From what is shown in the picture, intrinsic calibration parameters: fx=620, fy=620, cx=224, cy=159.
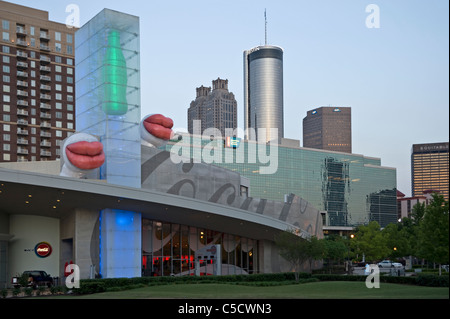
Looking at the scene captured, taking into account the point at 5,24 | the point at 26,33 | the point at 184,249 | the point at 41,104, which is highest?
the point at 5,24

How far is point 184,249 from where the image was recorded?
2450 inches

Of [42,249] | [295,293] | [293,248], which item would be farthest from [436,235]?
[42,249]

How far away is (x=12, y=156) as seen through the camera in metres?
146

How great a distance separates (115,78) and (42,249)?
56.9 feet

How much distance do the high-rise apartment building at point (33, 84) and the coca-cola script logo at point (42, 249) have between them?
92.3 m

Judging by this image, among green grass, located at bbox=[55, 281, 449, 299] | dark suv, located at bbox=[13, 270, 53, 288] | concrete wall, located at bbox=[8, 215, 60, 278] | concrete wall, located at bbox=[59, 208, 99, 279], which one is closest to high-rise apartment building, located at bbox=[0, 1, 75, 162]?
concrete wall, located at bbox=[8, 215, 60, 278]

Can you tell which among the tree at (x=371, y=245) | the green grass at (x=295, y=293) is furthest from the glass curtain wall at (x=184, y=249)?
the tree at (x=371, y=245)

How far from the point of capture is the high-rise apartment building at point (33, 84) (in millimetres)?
146750

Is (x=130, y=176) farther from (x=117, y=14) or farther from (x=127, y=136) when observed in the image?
(x=117, y=14)

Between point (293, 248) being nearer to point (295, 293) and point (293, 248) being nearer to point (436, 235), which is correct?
point (436, 235)

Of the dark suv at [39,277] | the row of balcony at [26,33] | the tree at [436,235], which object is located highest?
the row of balcony at [26,33]

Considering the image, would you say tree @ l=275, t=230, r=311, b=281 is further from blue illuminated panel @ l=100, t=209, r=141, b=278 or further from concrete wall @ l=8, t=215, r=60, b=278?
concrete wall @ l=8, t=215, r=60, b=278

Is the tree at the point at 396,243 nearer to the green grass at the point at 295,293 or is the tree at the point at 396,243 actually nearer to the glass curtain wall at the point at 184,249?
the glass curtain wall at the point at 184,249

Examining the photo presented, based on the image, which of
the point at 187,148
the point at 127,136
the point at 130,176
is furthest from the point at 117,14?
the point at 187,148
